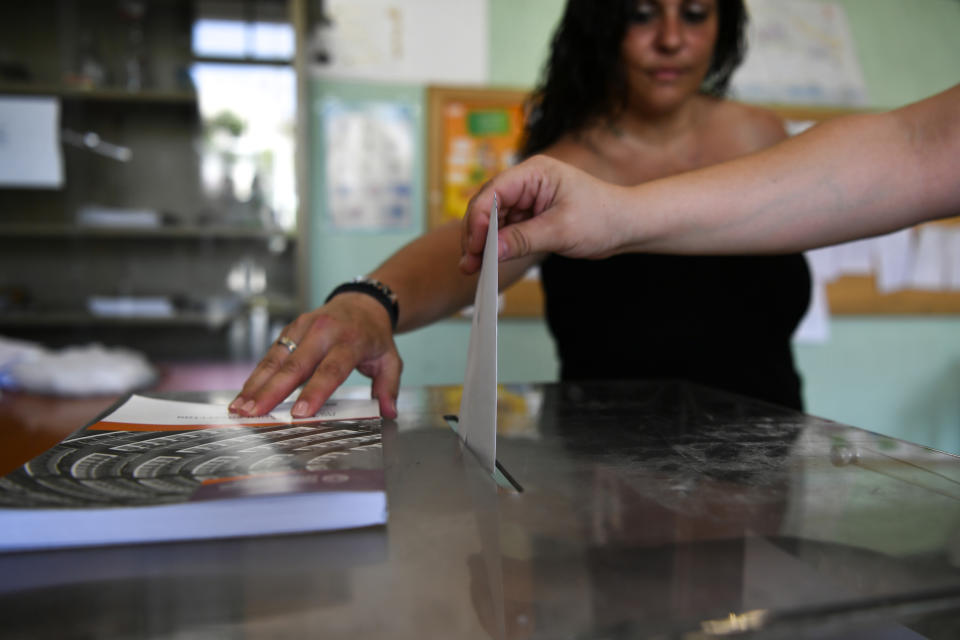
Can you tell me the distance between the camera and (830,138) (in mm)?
605

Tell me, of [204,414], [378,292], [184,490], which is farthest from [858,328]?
[184,490]

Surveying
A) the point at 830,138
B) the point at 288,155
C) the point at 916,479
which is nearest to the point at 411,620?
the point at 916,479

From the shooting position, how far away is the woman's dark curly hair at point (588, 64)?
1.00 m

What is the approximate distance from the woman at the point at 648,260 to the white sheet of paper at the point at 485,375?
12.4 inches

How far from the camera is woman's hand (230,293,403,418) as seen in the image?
583mm

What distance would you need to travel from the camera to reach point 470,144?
196 centimetres

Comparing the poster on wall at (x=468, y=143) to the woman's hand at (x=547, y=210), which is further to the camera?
the poster on wall at (x=468, y=143)

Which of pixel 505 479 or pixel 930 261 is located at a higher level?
pixel 930 261

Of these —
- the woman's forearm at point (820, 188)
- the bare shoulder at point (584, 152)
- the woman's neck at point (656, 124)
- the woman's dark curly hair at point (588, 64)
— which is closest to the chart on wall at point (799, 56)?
the woman's dark curly hair at point (588, 64)

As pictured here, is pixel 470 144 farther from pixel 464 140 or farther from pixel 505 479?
pixel 505 479

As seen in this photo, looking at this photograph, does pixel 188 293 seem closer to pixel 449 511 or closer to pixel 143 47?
pixel 143 47

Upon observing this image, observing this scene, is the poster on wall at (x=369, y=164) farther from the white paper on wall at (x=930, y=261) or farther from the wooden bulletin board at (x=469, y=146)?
the white paper on wall at (x=930, y=261)

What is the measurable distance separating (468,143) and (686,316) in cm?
115

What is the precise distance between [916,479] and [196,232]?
6.22 feet
